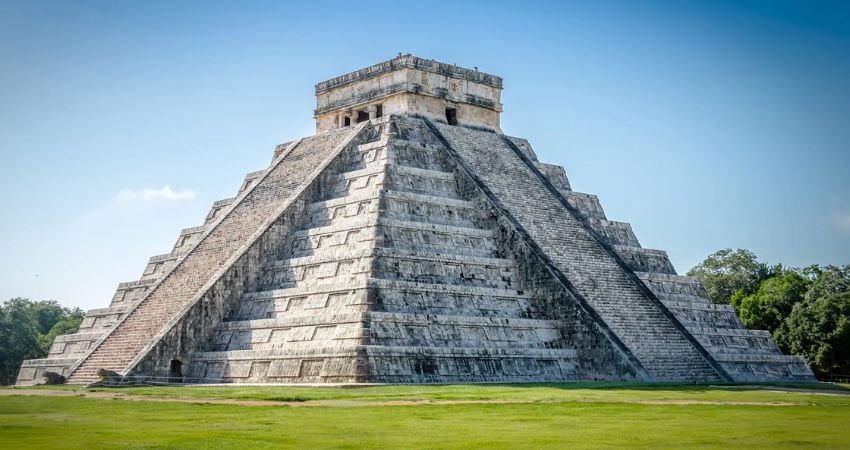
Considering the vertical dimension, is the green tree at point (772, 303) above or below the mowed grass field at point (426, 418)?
above

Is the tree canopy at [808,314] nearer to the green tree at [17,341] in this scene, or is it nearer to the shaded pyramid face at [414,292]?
the shaded pyramid face at [414,292]

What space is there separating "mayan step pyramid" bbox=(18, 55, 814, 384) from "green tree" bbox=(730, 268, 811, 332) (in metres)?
11.8

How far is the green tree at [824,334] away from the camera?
3984cm

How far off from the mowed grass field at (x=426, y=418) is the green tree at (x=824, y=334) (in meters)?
18.5

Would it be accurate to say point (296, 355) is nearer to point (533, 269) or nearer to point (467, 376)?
point (467, 376)

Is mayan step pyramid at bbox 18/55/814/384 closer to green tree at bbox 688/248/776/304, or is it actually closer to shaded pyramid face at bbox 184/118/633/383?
shaded pyramid face at bbox 184/118/633/383

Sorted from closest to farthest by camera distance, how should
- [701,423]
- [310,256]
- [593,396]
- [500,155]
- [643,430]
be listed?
[643,430], [701,423], [593,396], [310,256], [500,155]

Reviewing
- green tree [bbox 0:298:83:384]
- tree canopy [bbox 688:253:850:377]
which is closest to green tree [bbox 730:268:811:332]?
tree canopy [bbox 688:253:850:377]

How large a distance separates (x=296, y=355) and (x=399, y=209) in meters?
5.66

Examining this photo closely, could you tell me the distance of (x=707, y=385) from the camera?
81.9ft

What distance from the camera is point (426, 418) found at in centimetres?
1544

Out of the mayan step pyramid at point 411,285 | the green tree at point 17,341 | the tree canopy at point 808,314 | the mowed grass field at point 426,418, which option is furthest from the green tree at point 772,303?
the green tree at point 17,341

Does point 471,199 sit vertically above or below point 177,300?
above

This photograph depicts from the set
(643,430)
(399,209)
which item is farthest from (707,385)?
(643,430)
